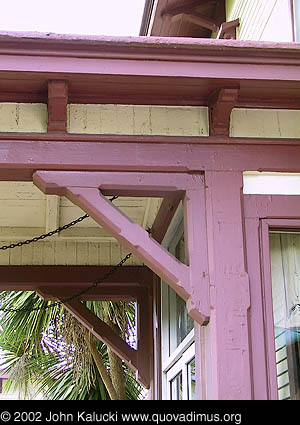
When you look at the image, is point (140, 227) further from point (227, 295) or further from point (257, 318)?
point (257, 318)

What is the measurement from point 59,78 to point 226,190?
1072 mm

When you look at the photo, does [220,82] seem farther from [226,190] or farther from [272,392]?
[272,392]

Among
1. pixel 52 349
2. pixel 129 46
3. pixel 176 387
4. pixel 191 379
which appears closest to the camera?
pixel 129 46

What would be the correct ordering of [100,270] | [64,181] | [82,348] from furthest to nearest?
[82,348]
[100,270]
[64,181]

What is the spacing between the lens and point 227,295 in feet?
11.9

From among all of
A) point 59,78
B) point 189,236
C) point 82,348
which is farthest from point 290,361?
point 82,348

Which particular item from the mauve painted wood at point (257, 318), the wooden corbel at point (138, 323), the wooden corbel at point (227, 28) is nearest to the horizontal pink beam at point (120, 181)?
the mauve painted wood at point (257, 318)

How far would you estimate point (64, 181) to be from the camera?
3.83m

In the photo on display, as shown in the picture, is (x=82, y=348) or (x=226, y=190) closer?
(x=226, y=190)

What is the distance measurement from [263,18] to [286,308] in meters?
2.49

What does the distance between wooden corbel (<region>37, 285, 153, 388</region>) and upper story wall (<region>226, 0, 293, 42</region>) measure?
2709 millimetres

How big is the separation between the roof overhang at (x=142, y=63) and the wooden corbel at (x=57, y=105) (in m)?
0.04

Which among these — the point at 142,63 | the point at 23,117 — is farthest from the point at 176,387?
the point at 142,63

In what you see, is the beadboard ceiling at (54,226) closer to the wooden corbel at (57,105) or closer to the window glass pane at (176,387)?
the window glass pane at (176,387)
